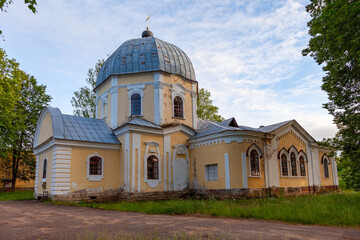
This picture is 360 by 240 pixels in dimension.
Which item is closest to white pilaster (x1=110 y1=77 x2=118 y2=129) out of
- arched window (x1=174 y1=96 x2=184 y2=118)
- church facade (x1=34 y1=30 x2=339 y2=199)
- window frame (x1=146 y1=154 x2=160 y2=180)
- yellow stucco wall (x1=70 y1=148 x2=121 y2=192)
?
church facade (x1=34 y1=30 x2=339 y2=199)

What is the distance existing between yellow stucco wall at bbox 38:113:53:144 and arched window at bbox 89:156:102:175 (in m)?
2.81

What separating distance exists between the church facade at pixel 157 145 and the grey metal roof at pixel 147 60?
62mm

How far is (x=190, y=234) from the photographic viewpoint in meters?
5.84

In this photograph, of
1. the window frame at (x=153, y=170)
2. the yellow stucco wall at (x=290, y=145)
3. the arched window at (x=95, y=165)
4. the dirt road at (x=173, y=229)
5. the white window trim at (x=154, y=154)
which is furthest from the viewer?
the yellow stucco wall at (x=290, y=145)

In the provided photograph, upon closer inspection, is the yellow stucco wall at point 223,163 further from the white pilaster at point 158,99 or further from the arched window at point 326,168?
the arched window at point 326,168

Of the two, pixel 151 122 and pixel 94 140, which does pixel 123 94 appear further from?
pixel 94 140

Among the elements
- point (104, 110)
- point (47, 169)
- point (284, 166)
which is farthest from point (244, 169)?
point (47, 169)

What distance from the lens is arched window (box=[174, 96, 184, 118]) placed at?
17.7m

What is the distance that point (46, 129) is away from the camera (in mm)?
16188

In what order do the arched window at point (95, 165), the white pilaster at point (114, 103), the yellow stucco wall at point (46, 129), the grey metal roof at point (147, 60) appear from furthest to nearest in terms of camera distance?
the grey metal roof at point (147, 60) → the white pilaster at point (114, 103) → the yellow stucco wall at point (46, 129) → the arched window at point (95, 165)

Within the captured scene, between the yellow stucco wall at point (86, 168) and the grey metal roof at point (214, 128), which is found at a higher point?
the grey metal roof at point (214, 128)

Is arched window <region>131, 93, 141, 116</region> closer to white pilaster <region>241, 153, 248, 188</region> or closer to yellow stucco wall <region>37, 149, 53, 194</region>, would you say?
yellow stucco wall <region>37, 149, 53, 194</region>

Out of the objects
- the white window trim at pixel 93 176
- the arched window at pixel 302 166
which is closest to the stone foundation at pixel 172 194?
the white window trim at pixel 93 176

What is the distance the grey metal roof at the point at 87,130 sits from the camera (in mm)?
14641
